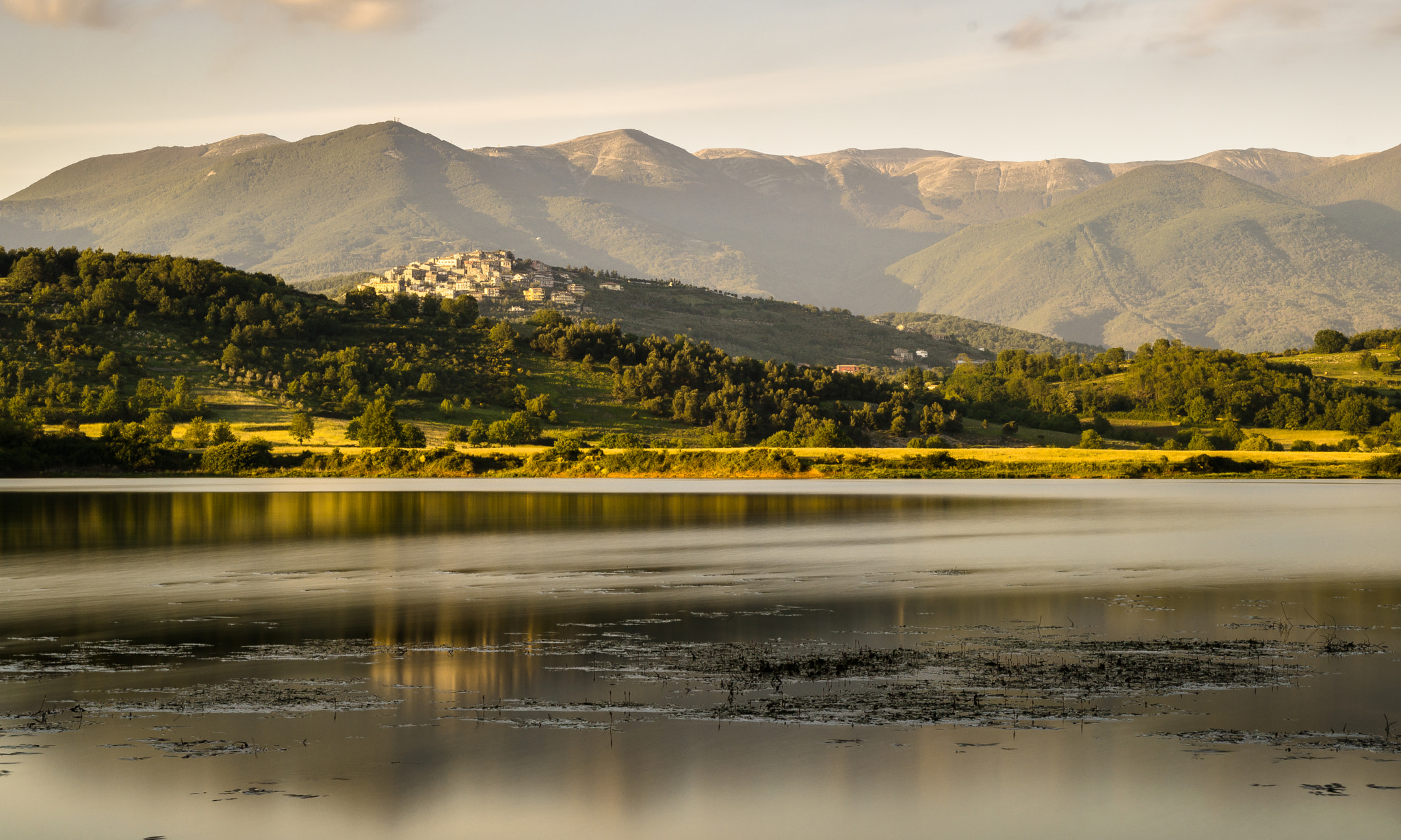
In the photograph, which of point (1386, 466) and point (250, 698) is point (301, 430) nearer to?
point (1386, 466)

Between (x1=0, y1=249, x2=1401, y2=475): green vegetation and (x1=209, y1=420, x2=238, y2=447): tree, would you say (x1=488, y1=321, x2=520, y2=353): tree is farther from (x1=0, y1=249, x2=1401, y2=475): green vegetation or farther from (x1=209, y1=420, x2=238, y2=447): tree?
(x1=209, y1=420, x2=238, y2=447): tree

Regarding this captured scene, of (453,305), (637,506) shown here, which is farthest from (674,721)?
(453,305)

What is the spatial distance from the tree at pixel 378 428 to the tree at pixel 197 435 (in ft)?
38.9

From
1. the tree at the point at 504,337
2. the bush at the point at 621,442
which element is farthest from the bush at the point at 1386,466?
the tree at the point at 504,337

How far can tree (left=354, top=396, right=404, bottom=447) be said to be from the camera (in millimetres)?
99062

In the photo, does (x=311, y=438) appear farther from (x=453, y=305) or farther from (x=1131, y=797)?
(x=1131, y=797)

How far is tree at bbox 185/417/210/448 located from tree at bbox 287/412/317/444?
665cm

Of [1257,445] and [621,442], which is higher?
[621,442]

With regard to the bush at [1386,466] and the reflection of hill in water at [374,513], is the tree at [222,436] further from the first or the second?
the bush at [1386,466]

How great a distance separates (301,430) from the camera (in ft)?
326

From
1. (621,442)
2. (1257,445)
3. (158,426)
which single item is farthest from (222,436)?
(1257,445)

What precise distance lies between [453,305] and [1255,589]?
134 metres

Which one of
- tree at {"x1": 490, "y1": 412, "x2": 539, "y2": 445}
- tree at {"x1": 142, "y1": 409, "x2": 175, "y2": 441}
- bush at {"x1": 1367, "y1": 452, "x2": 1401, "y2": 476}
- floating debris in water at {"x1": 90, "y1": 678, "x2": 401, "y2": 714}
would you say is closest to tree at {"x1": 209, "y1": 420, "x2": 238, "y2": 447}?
tree at {"x1": 142, "y1": 409, "x2": 175, "y2": 441}

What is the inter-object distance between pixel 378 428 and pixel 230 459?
40.3 ft
